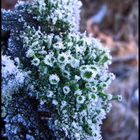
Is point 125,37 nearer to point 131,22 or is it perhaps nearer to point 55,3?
Answer: point 131,22

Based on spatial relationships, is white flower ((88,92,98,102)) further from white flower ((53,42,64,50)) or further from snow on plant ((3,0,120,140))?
white flower ((53,42,64,50))

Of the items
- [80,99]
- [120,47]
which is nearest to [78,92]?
[80,99]

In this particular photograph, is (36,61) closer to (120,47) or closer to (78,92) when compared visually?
(78,92)

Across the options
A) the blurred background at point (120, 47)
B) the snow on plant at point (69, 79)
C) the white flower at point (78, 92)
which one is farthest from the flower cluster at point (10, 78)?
the blurred background at point (120, 47)

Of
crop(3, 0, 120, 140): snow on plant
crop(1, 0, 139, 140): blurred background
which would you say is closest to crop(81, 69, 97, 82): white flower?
crop(3, 0, 120, 140): snow on plant

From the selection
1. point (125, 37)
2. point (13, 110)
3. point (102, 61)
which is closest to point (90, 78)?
point (102, 61)
